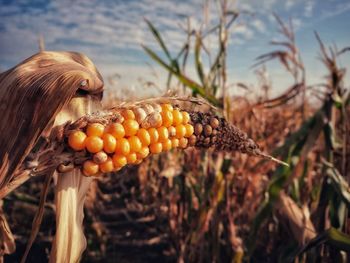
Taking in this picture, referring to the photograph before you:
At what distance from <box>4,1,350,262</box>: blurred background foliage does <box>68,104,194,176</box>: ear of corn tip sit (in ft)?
4.55

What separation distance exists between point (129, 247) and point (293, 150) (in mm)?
2143

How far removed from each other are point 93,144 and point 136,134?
0.18 meters

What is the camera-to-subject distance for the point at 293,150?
9.04ft

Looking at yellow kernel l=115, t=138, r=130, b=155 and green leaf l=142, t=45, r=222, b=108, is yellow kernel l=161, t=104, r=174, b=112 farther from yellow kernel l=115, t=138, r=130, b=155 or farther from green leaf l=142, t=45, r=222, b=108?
green leaf l=142, t=45, r=222, b=108

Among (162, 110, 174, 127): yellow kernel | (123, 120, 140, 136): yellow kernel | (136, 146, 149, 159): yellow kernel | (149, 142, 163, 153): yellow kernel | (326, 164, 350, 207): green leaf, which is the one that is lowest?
(326, 164, 350, 207): green leaf

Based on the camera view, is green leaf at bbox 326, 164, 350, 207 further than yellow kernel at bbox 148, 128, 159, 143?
Yes

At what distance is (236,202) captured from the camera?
3.40 m

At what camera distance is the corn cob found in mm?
1064

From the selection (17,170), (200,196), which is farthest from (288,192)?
(17,170)

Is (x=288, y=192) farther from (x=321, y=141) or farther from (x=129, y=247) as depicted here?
(x=129, y=247)

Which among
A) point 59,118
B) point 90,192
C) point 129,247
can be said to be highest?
point 59,118

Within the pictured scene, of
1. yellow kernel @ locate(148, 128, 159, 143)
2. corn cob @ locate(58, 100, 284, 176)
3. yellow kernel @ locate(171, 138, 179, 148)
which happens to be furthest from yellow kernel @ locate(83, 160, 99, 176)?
yellow kernel @ locate(171, 138, 179, 148)

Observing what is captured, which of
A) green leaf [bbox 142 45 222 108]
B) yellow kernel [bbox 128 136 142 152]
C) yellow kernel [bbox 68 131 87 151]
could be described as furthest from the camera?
green leaf [bbox 142 45 222 108]

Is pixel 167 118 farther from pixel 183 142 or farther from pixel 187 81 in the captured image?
pixel 187 81
